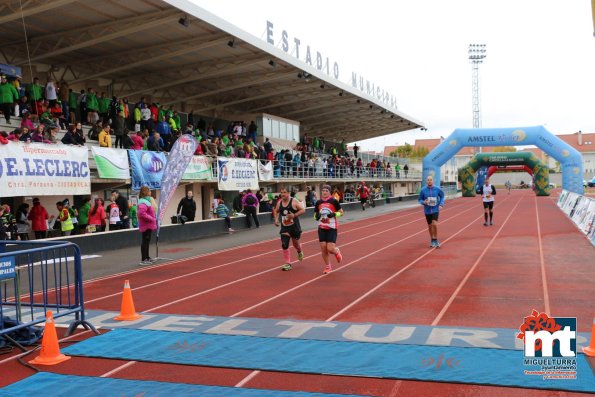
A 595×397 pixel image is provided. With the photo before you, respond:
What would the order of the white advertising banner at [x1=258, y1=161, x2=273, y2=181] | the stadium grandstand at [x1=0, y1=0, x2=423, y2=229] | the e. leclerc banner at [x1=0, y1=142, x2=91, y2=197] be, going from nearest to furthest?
the e. leclerc banner at [x1=0, y1=142, x2=91, y2=197] < the stadium grandstand at [x1=0, y1=0, x2=423, y2=229] < the white advertising banner at [x1=258, y1=161, x2=273, y2=181]

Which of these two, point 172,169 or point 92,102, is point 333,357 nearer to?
point 172,169

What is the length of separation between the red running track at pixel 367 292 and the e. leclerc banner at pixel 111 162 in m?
4.91

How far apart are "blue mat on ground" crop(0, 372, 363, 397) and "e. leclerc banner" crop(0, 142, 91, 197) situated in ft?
32.9

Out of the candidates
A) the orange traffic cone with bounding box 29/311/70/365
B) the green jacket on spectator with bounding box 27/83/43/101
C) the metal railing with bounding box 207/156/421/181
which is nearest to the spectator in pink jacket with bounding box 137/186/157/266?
the green jacket on spectator with bounding box 27/83/43/101

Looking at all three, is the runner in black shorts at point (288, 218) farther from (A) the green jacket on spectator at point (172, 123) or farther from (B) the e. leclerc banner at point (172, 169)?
(A) the green jacket on spectator at point (172, 123)

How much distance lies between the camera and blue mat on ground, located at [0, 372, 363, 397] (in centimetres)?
499

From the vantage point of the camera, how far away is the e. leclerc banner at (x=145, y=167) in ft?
62.5

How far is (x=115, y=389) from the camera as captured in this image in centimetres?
517

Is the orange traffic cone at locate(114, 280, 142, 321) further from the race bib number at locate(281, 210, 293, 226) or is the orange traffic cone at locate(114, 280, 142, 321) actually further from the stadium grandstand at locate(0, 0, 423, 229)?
the stadium grandstand at locate(0, 0, 423, 229)

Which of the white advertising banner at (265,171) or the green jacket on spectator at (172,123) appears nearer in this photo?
the green jacket on spectator at (172,123)

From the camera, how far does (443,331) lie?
22.1 ft

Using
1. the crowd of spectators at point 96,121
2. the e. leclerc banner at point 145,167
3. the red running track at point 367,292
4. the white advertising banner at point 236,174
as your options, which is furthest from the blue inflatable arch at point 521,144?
the e. leclerc banner at point 145,167

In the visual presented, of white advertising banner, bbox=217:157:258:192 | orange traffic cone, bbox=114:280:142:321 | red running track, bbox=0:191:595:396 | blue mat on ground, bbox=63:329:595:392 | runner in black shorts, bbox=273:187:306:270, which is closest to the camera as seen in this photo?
blue mat on ground, bbox=63:329:595:392

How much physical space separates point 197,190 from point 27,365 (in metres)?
21.3
